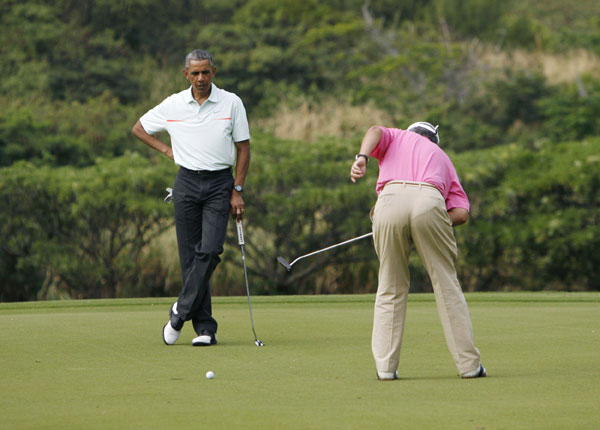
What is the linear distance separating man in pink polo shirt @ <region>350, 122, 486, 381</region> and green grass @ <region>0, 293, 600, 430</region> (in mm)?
242

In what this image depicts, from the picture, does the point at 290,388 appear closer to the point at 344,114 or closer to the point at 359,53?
the point at 344,114

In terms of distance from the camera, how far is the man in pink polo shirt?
18.1 feet

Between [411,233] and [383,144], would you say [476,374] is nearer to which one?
[411,233]

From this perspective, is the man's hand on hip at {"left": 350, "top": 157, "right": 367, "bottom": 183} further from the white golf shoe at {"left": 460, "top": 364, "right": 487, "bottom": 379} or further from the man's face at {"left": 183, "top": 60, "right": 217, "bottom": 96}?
the man's face at {"left": 183, "top": 60, "right": 217, "bottom": 96}

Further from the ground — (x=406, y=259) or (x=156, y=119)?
(x=156, y=119)

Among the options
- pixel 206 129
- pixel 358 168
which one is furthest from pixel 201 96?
pixel 358 168

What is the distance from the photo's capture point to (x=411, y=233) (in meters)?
5.59

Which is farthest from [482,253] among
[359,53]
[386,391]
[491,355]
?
[359,53]

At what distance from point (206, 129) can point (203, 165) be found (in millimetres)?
249

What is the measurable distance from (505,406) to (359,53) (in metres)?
24.4

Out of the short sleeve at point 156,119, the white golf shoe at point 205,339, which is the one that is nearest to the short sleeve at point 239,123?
the short sleeve at point 156,119

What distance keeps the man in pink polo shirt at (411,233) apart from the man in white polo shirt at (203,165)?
5.91 feet

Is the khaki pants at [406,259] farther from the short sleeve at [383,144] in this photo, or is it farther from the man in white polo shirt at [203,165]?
the man in white polo shirt at [203,165]

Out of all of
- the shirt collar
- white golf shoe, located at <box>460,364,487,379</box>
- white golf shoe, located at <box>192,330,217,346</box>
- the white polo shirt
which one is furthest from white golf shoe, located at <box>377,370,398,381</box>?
the shirt collar
